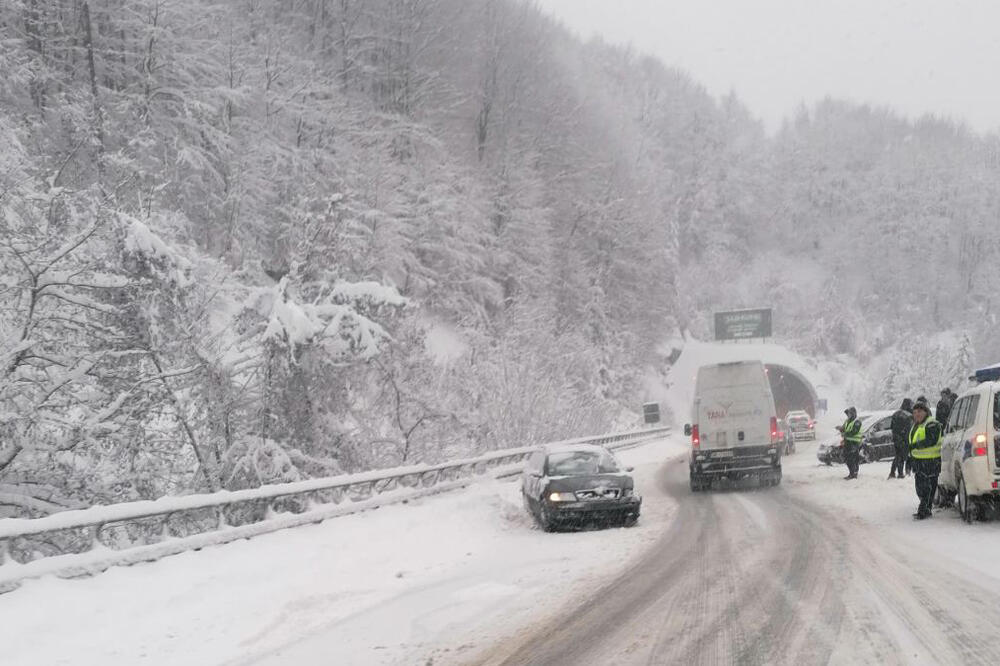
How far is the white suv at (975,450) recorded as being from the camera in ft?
35.7

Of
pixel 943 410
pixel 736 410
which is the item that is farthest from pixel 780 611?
pixel 736 410

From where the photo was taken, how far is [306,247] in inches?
663

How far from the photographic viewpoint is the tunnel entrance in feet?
257

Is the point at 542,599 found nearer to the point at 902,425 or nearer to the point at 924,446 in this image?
the point at 924,446

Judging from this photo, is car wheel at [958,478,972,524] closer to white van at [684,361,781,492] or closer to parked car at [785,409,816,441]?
white van at [684,361,781,492]

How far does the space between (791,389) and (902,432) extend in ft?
239

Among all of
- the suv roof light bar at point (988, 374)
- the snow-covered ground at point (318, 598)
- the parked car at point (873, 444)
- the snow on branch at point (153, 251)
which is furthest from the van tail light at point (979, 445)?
the parked car at point (873, 444)

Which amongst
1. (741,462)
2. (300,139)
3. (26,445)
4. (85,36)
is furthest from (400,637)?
(300,139)

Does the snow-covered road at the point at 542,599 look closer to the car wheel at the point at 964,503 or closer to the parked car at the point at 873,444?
the car wheel at the point at 964,503

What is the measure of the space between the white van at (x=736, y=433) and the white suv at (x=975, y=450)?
7.28 m

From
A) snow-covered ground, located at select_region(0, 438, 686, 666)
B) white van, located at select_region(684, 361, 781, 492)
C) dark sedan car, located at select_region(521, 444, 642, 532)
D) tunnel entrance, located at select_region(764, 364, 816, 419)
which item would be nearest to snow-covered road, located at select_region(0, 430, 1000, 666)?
snow-covered ground, located at select_region(0, 438, 686, 666)

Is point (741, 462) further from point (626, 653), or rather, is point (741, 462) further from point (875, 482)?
point (626, 653)

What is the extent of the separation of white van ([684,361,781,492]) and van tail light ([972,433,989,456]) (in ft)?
29.4

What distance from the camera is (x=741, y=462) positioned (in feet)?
65.9
